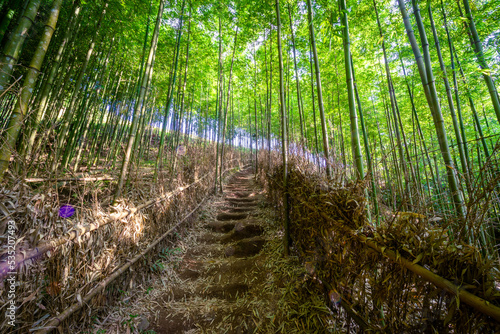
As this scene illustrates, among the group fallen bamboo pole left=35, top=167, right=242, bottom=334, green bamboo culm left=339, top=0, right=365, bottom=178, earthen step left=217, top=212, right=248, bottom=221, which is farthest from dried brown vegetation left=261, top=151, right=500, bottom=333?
earthen step left=217, top=212, right=248, bottom=221

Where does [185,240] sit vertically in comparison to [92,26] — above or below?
below

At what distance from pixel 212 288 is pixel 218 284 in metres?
0.09

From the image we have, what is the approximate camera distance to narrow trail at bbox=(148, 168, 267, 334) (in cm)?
183

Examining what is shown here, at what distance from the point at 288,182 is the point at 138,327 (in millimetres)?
2320

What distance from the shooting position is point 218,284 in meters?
2.32

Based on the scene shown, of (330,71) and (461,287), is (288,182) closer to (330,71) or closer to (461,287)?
(461,287)

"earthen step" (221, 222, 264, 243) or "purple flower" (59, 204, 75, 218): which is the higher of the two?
"purple flower" (59, 204, 75, 218)

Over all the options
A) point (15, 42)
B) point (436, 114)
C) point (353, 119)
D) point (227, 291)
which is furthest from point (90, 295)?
point (436, 114)

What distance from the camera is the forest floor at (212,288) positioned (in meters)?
1.78

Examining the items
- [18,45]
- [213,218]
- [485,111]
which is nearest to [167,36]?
[18,45]

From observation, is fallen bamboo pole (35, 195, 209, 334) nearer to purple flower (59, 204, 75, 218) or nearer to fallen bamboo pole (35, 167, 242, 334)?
fallen bamboo pole (35, 167, 242, 334)

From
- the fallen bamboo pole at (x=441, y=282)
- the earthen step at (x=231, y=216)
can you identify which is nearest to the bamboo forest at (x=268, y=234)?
the fallen bamboo pole at (x=441, y=282)

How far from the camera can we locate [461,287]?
72 cm

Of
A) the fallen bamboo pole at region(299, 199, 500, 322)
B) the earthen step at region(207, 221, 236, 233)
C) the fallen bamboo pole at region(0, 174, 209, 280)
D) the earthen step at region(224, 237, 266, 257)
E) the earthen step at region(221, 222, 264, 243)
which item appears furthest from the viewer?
the earthen step at region(207, 221, 236, 233)
